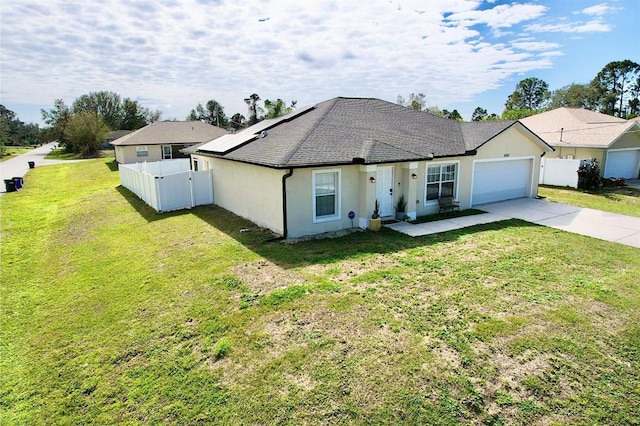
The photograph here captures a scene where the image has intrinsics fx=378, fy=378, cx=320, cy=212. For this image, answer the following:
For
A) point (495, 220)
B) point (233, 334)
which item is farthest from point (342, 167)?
point (233, 334)

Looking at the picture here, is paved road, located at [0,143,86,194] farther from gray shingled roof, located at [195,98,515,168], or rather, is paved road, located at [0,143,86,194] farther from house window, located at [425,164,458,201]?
house window, located at [425,164,458,201]

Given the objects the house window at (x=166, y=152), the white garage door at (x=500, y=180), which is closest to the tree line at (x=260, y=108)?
the house window at (x=166, y=152)

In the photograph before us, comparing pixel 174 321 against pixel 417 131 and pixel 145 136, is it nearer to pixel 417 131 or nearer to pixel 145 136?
pixel 417 131

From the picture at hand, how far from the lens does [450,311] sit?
748cm

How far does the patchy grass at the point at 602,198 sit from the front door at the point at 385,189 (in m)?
9.57

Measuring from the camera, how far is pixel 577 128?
25906 millimetres

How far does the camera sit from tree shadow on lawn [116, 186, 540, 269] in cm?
1070

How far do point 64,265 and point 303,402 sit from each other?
9346mm

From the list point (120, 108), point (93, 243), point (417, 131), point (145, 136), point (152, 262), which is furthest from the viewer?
point (120, 108)

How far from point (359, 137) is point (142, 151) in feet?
95.0

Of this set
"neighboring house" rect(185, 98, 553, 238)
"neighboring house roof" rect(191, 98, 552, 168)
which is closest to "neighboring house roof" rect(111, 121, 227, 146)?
"neighboring house" rect(185, 98, 553, 238)

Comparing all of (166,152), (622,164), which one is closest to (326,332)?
(622,164)

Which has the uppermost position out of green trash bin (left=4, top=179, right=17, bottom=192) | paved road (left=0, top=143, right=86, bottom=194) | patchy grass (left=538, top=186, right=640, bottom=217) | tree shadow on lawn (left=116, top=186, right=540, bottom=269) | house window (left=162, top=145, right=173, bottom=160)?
house window (left=162, top=145, right=173, bottom=160)

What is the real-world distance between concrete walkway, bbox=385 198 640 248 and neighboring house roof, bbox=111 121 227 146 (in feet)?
95.3
